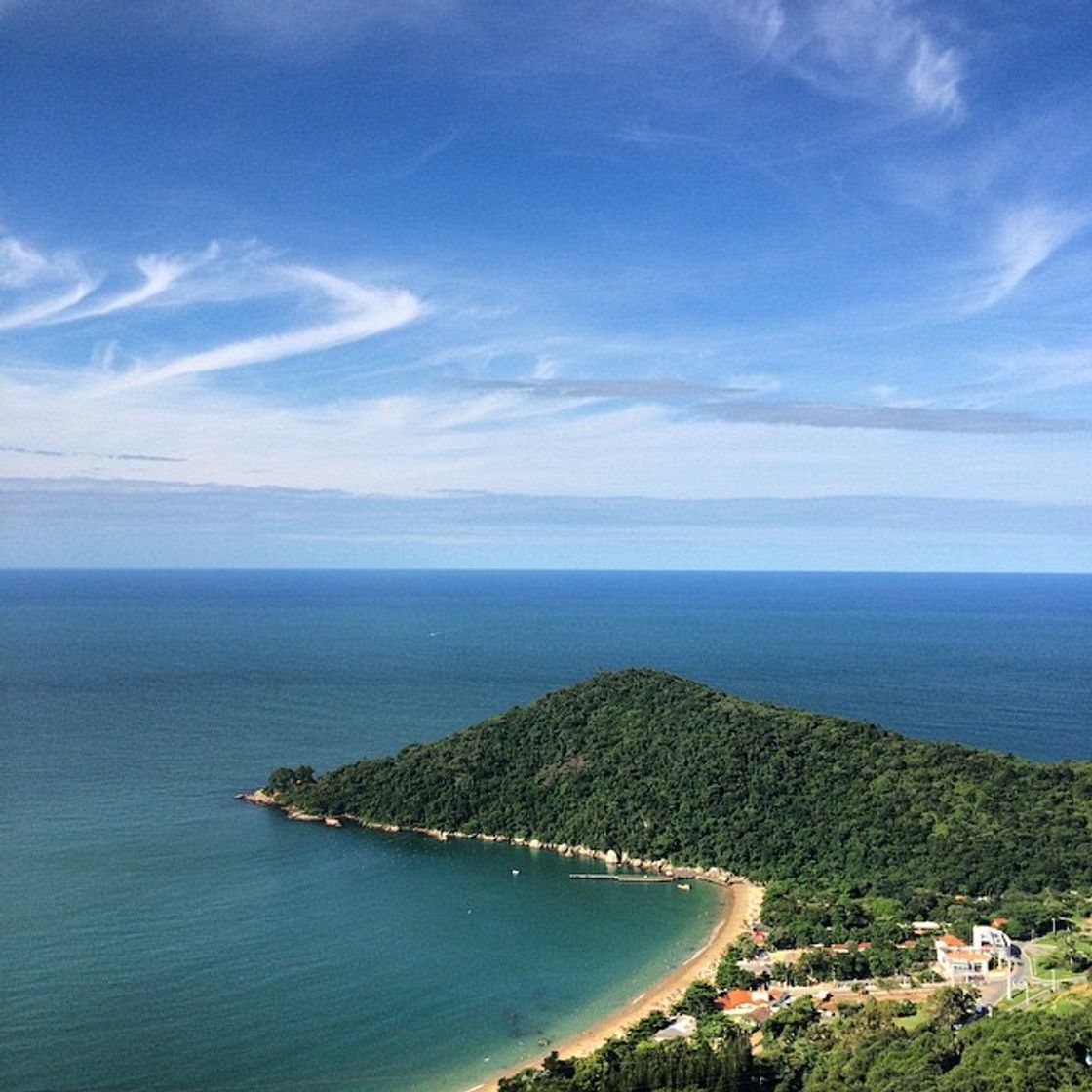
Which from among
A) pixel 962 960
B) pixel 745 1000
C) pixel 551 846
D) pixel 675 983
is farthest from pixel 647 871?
pixel 962 960

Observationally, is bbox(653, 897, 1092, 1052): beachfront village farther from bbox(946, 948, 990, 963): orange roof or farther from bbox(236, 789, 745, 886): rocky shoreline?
bbox(236, 789, 745, 886): rocky shoreline

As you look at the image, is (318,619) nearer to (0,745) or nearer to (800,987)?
(0,745)

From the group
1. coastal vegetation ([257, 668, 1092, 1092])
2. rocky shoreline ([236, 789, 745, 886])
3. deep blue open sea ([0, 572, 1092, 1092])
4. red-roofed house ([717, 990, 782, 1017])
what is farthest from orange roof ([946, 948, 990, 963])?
rocky shoreline ([236, 789, 745, 886])

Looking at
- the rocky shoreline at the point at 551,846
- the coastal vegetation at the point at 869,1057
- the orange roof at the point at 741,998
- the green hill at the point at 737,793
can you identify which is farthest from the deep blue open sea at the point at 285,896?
the coastal vegetation at the point at 869,1057

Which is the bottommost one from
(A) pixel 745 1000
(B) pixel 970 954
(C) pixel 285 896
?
(C) pixel 285 896

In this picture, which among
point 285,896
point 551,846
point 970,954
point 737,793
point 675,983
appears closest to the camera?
point 970,954

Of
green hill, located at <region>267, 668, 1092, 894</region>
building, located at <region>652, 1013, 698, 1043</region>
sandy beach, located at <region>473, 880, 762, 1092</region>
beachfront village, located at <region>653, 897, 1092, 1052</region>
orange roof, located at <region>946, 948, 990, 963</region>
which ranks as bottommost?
sandy beach, located at <region>473, 880, 762, 1092</region>

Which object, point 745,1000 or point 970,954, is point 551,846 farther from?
point 970,954
